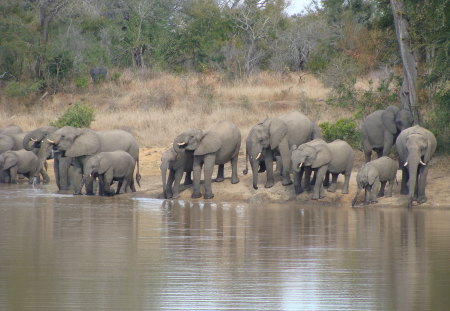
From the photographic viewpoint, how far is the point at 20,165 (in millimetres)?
26031

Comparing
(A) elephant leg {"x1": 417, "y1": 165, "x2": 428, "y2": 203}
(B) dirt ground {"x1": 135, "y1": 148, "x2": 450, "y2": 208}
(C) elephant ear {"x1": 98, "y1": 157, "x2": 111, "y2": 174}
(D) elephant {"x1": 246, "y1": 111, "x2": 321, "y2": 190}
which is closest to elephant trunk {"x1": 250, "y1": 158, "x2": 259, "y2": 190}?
(D) elephant {"x1": 246, "y1": 111, "x2": 321, "y2": 190}

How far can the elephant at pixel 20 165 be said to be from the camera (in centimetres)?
2580

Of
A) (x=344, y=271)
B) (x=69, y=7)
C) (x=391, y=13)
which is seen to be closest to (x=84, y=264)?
(x=344, y=271)

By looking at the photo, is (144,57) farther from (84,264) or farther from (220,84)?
(84,264)

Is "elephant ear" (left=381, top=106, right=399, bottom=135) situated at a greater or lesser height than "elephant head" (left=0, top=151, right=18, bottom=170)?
greater

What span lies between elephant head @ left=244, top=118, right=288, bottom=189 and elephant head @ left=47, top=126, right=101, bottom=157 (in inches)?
148

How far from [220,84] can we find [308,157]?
60.7 ft

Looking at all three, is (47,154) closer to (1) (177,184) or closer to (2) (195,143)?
(1) (177,184)

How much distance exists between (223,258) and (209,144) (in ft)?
29.6

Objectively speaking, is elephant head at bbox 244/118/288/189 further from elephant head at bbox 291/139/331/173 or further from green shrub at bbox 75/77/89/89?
green shrub at bbox 75/77/89/89

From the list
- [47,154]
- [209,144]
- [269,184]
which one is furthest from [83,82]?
[269,184]

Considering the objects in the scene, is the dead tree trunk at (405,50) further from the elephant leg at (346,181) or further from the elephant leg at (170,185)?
the elephant leg at (170,185)

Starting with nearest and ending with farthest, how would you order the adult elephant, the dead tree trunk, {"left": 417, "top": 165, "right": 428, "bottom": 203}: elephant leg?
{"left": 417, "top": 165, "right": 428, "bottom": 203}: elephant leg, the dead tree trunk, the adult elephant

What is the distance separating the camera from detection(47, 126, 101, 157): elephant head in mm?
22953
